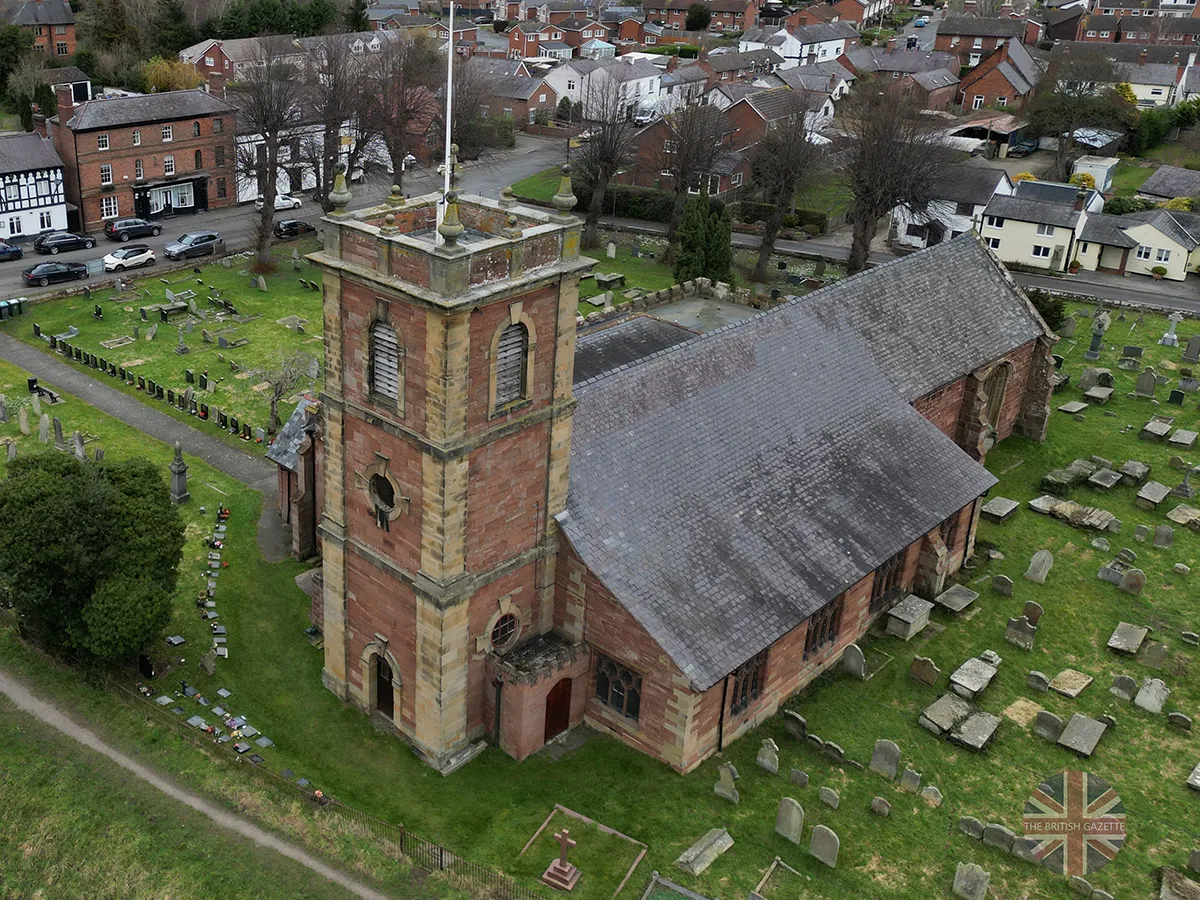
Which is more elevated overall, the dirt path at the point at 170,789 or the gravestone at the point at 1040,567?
the gravestone at the point at 1040,567

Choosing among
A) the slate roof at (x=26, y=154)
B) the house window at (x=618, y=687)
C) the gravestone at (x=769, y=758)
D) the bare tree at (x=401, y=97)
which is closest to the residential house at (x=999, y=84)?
the bare tree at (x=401, y=97)

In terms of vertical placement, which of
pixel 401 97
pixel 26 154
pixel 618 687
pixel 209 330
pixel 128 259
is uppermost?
pixel 401 97

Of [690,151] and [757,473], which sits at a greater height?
[690,151]

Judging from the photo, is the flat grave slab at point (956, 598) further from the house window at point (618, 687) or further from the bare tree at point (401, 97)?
the bare tree at point (401, 97)

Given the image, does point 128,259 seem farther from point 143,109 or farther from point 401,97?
point 401,97

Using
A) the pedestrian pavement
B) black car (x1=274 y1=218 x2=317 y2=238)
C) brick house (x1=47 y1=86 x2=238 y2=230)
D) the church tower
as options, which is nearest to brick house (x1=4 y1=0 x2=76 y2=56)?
brick house (x1=47 y1=86 x2=238 y2=230)

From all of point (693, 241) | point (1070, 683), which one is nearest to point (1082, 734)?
point (1070, 683)
